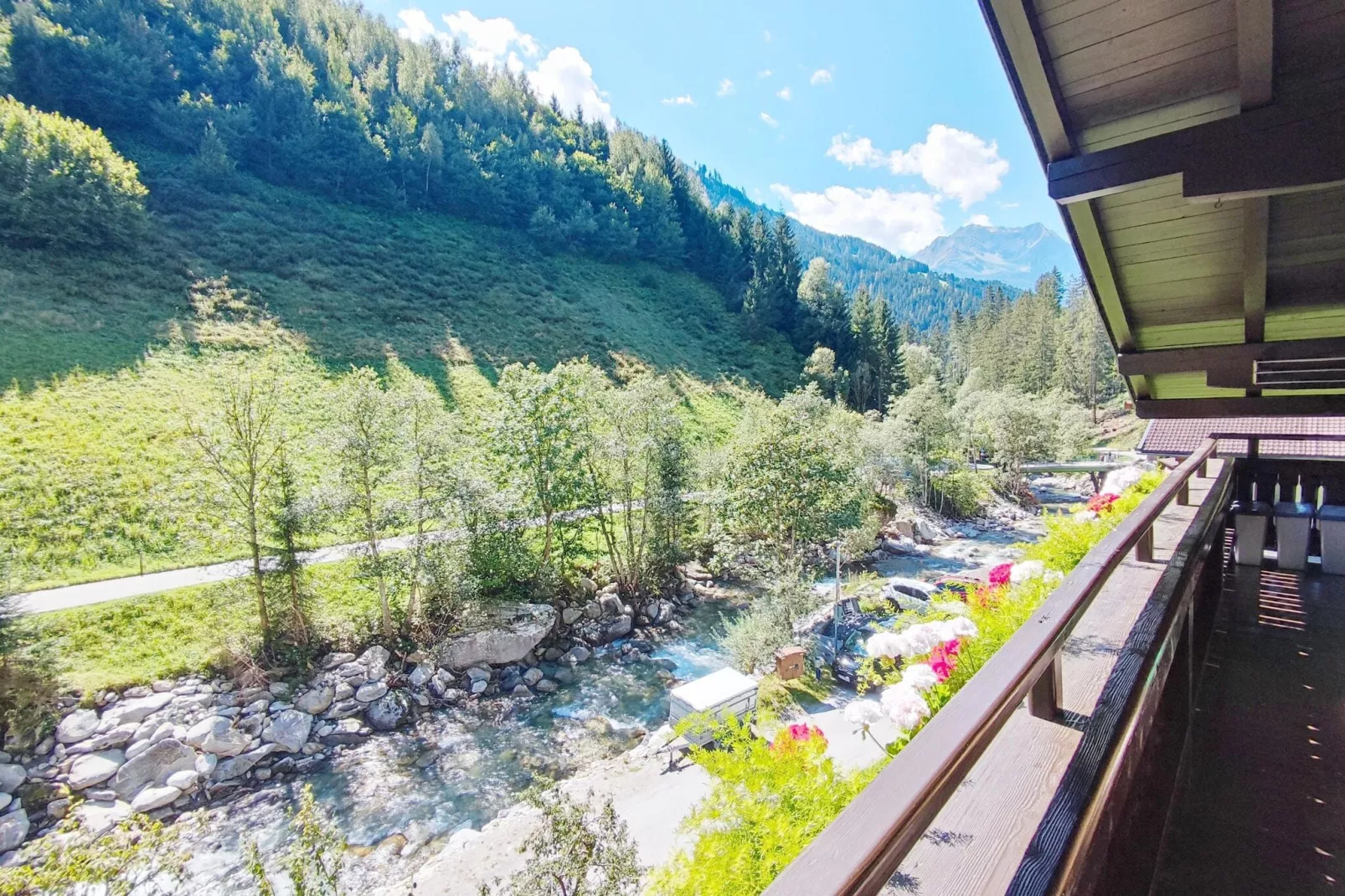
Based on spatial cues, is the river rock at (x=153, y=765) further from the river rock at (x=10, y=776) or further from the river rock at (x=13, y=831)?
the river rock at (x=10, y=776)

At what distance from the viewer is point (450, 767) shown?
794 centimetres

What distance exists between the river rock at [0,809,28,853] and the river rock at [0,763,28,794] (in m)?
0.38

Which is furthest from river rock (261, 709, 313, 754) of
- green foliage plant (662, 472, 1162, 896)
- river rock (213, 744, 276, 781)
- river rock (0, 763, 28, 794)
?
green foliage plant (662, 472, 1162, 896)

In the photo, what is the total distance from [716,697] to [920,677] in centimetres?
624

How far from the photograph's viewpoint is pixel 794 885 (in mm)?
496

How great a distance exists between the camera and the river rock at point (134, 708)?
7.16 m

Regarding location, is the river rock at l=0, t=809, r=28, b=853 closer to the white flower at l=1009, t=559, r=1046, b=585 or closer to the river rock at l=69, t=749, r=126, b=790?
the river rock at l=69, t=749, r=126, b=790

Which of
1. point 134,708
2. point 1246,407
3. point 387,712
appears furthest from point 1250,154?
point 134,708

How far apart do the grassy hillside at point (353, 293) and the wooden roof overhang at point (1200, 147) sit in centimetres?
1997

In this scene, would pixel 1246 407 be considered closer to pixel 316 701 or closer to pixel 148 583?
pixel 316 701

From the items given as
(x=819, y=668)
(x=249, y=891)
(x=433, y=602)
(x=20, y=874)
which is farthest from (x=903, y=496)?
(x=20, y=874)

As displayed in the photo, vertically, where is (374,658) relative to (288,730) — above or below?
above

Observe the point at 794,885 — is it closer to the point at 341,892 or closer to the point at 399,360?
the point at 341,892

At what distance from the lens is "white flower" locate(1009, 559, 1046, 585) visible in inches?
136
